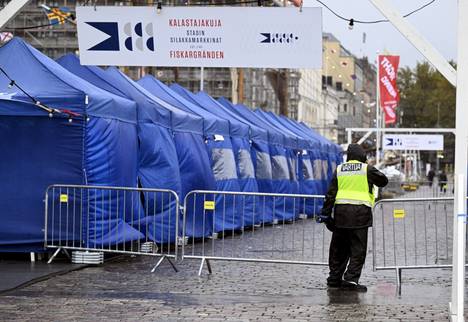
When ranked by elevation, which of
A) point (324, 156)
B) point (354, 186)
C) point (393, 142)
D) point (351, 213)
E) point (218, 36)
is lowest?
point (351, 213)

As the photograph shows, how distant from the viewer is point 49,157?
Answer: 556 inches

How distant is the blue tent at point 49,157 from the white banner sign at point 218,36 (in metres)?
2.17

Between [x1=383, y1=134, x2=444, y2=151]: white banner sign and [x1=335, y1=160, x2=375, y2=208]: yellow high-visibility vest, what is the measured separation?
34656 millimetres

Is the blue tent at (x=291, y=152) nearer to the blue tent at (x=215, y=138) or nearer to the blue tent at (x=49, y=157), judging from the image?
the blue tent at (x=215, y=138)

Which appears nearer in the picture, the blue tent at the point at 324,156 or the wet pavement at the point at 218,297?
the wet pavement at the point at 218,297

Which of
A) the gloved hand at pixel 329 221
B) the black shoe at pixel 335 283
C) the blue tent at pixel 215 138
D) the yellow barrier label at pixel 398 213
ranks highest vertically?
the blue tent at pixel 215 138

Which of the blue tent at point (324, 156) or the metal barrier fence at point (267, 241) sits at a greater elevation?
the blue tent at point (324, 156)

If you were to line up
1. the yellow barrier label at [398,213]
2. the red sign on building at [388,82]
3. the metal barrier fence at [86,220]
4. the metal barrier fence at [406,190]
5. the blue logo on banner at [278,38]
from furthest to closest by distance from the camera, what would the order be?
the metal barrier fence at [406,190] → the red sign on building at [388,82] → the metal barrier fence at [86,220] → the yellow barrier label at [398,213] → the blue logo on banner at [278,38]

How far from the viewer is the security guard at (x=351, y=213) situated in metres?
11.9

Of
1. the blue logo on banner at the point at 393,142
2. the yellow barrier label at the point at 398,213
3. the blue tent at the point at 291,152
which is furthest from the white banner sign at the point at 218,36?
the blue logo on banner at the point at 393,142

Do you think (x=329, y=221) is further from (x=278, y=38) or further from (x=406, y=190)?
(x=406, y=190)

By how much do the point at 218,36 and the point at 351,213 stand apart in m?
2.61

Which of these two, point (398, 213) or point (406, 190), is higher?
point (398, 213)

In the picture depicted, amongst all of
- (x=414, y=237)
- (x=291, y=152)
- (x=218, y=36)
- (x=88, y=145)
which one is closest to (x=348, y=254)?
(x=414, y=237)
